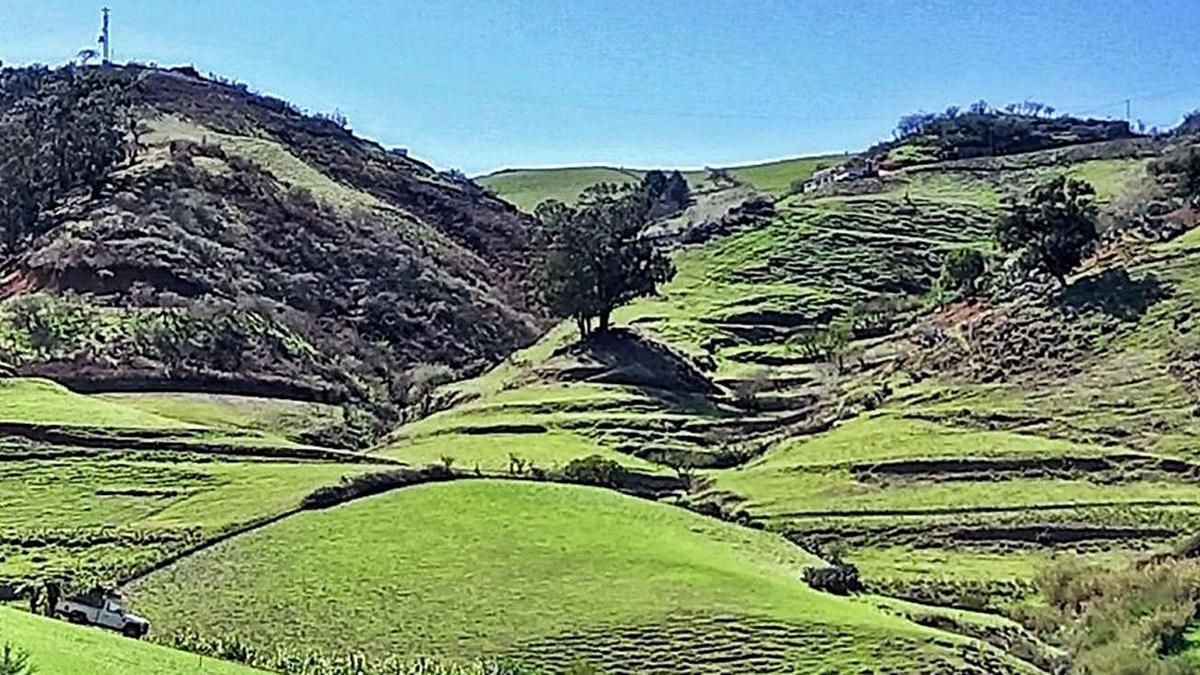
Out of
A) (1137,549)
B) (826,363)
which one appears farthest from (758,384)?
(1137,549)

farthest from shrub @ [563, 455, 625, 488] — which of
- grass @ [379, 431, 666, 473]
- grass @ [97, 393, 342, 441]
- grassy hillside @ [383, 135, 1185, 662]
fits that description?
grass @ [97, 393, 342, 441]

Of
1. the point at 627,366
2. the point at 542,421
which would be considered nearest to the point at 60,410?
the point at 542,421

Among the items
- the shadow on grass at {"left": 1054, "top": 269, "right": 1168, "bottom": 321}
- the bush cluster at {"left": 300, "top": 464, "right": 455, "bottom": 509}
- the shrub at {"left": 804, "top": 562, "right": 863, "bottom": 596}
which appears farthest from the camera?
the shadow on grass at {"left": 1054, "top": 269, "right": 1168, "bottom": 321}

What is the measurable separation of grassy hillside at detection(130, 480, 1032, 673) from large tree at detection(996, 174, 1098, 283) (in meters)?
50.5

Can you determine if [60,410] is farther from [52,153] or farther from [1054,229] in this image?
[52,153]

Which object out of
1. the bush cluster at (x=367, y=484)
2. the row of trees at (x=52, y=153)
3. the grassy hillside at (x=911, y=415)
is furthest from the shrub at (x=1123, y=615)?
the row of trees at (x=52, y=153)

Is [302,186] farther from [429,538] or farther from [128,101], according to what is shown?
[429,538]

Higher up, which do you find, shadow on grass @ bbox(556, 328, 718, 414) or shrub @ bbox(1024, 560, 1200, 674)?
shadow on grass @ bbox(556, 328, 718, 414)

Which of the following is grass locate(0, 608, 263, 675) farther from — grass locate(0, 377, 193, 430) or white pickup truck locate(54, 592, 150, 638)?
grass locate(0, 377, 193, 430)

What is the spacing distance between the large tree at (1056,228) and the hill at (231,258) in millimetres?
39276

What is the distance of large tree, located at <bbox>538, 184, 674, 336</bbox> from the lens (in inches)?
4050

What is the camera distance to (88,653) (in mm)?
24375

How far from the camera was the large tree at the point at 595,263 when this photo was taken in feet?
338

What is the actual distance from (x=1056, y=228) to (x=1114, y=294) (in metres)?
7.28
